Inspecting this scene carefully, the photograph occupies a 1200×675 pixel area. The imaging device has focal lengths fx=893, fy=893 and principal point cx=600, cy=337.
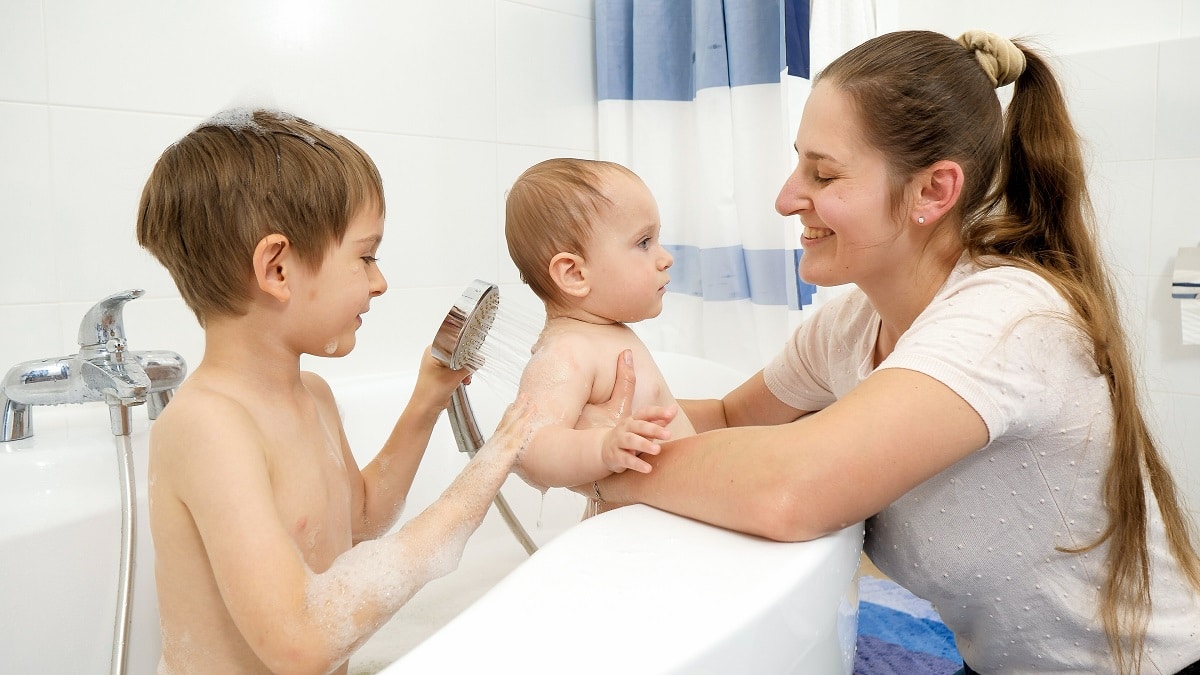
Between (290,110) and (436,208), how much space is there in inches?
17.1

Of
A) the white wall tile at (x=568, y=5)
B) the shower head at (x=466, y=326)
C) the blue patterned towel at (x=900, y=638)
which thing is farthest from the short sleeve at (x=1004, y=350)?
the white wall tile at (x=568, y=5)

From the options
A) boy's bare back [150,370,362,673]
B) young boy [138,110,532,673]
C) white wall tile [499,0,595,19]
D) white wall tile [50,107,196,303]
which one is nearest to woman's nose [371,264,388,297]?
young boy [138,110,532,673]

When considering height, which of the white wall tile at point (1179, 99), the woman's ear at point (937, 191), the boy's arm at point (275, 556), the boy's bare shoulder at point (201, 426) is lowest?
the boy's arm at point (275, 556)

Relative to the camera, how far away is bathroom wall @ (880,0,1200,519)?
1.97m

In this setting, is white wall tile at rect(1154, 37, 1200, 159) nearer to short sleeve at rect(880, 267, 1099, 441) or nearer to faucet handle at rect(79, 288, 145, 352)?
short sleeve at rect(880, 267, 1099, 441)

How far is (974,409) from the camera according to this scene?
835 mm

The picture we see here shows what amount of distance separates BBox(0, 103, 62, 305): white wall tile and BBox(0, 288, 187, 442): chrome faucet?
0.26 m

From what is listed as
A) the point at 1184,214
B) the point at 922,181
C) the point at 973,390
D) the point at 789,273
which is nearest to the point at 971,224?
the point at 922,181

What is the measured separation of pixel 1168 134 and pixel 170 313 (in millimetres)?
2154

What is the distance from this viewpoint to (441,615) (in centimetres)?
162

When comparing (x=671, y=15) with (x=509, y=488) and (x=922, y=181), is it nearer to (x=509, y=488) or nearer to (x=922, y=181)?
(x=509, y=488)

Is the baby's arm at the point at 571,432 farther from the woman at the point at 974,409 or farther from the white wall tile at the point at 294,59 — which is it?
the white wall tile at the point at 294,59

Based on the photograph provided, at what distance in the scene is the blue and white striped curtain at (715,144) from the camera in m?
2.07

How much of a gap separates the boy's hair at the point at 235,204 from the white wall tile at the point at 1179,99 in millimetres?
1848
